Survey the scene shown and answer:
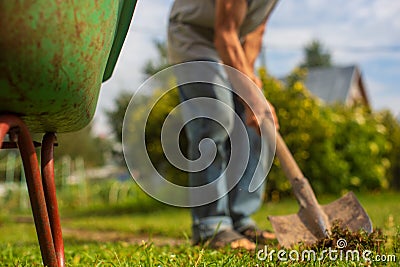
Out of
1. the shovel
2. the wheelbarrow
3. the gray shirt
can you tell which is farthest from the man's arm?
the wheelbarrow

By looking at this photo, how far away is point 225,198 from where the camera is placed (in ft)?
8.84

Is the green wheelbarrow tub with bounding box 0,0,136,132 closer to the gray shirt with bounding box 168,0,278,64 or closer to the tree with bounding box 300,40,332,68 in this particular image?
the gray shirt with bounding box 168,0,278,64

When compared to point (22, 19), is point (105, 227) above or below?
below

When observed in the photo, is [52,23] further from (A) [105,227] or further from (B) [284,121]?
(B) [284,121]

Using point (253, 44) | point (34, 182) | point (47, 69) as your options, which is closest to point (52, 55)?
point (47, 69)

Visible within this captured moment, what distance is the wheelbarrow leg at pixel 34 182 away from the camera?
48.1 inches

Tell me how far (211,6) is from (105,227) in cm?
297

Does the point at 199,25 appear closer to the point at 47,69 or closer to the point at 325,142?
the point at 47,69

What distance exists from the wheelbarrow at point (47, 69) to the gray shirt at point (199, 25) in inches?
52.3

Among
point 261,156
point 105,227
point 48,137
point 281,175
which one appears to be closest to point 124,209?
point 281,175

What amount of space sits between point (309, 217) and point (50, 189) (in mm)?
1084

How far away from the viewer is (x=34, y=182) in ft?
4.30

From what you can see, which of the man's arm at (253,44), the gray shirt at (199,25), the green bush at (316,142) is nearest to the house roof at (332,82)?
the green bush at (316,142)

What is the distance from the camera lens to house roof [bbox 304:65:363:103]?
77.5 feet
